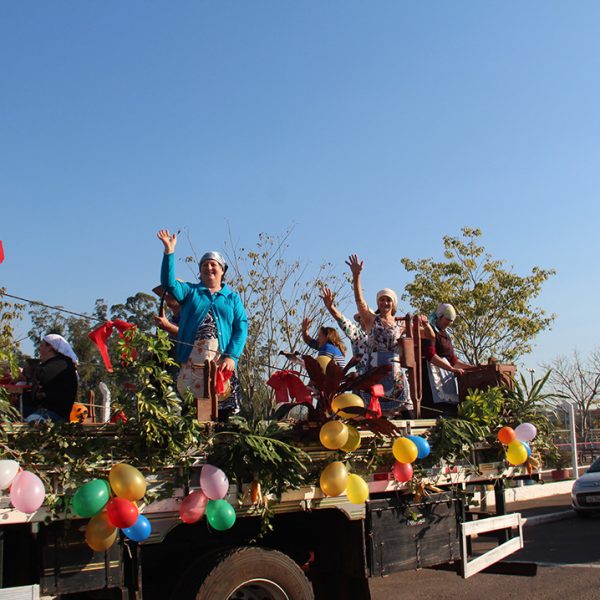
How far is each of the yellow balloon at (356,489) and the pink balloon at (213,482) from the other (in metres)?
0.92

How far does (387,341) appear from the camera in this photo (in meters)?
6.31

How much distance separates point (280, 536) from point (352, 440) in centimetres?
109

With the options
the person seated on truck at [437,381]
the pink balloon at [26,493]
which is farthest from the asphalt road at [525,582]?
the pink balloon at [26,493]

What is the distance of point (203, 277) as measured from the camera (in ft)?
18.0

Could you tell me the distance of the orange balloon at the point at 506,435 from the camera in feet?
18.5

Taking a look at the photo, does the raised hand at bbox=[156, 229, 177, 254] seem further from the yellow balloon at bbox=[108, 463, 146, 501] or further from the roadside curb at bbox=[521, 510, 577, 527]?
the roadside curb at bbox=[521, 510, 577, 527]

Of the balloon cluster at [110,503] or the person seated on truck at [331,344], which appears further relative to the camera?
the person seated on truck at [331,344]

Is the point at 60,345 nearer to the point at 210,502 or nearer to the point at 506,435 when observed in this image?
the point at 210,502

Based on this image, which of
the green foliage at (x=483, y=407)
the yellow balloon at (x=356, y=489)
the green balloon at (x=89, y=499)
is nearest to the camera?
the green balloon at (x=89, y=499)

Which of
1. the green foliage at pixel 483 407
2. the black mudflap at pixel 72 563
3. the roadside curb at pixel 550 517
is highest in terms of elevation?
the green foliage at pixel 483 407

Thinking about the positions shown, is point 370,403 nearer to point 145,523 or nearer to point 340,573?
point 340,573

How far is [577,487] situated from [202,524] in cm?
1093

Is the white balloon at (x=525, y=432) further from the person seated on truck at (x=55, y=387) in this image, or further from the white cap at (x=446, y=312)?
the person seated on truck at (x=55, y=387)

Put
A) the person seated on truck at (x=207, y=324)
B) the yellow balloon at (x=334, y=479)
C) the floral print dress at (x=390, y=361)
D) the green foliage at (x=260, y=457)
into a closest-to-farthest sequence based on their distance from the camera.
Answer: the green foliage at (x=260, y=457) < the yellow balloon at (x=334, y=479) < the person seated on truck at (x=207, y=324) < the floral print dress at (x=390, y=361)
